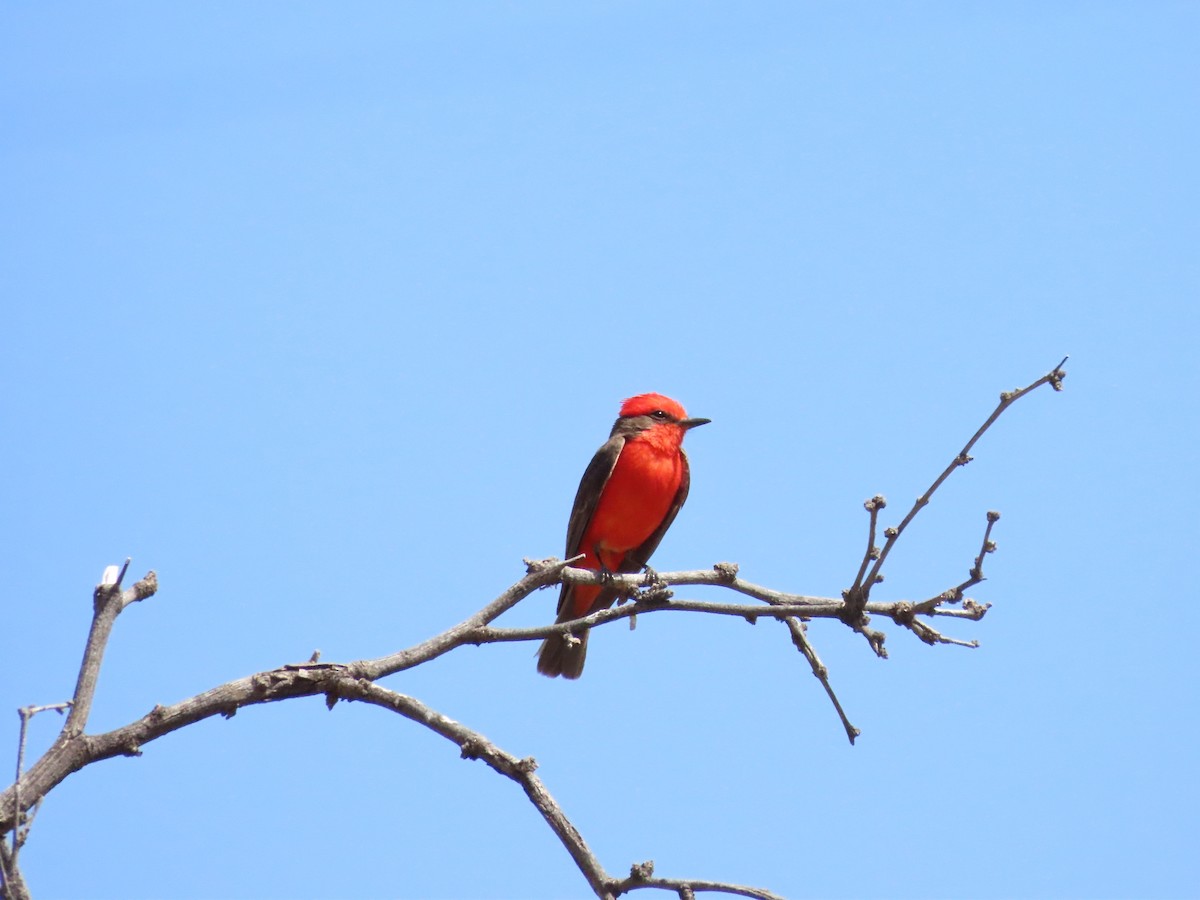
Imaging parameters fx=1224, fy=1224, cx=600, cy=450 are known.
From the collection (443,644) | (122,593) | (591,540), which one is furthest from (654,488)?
(122,593)

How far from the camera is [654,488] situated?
344 inches

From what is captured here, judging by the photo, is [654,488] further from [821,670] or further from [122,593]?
[122,593]

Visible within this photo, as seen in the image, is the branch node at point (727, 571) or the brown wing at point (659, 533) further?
the brown wing at point (659, 533)

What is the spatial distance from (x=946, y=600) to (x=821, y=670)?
669 mm

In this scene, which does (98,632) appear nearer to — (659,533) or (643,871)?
(643,871)

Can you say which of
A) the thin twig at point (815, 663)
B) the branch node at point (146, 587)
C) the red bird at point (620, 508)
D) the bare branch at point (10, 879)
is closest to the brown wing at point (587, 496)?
the red bird at point (620, 508)

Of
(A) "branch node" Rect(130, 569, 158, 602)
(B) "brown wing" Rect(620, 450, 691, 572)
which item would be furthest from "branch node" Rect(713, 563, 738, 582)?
(B) "brown wing" Rect(620, 450, 691, 572)

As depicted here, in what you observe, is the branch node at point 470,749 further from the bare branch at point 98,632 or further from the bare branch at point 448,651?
the bare branch at point 98,632

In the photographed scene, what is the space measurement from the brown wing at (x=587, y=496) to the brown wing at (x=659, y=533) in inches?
20.3

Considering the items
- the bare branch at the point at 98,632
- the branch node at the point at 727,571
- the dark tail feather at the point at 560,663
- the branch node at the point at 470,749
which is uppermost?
the dark tail feather at the point at 560,663

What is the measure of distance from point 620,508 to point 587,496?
0.25 metres

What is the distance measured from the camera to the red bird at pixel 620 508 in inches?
336

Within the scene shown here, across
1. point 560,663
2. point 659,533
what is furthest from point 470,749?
point 659,533

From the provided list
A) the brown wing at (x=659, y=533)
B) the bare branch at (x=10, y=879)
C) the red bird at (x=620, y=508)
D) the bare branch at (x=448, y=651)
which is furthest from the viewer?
the brown wing at (x=659, y=533)
